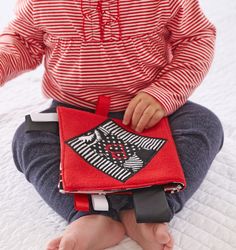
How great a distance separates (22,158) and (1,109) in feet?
0.83

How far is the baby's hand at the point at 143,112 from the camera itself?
28.3 inches

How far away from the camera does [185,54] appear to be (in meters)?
0.77

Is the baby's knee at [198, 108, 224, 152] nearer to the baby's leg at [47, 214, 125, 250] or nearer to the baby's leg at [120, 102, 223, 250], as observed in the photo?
the baby's leg at [120, 102, 223, 250]

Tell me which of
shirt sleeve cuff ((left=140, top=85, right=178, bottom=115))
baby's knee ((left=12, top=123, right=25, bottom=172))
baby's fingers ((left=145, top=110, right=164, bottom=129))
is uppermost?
shirt sleeve cuff ((left=140, top=85, right=178, bottom=115))

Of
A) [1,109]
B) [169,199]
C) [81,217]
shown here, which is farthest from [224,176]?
[1,109]

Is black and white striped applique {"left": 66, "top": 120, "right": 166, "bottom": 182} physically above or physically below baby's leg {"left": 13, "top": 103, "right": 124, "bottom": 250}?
above

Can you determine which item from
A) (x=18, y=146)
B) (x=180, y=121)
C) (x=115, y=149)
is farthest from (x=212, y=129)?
(x=18, y=146)

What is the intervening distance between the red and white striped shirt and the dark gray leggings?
0.05 metres

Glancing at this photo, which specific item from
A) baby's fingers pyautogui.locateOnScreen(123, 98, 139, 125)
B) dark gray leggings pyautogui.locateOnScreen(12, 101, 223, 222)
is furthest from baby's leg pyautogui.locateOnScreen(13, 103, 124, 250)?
baby's fingers pyautogui.locateOnScreen(123, 98, 139, 125)

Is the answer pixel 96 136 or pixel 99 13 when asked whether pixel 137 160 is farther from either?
pixel 99 13

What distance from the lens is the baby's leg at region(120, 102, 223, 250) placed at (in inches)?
24.0

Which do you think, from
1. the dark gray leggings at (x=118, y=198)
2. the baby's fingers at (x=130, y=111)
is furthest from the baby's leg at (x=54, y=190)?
the baby's fingers at (x=130, y=111)

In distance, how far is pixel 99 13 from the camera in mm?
726

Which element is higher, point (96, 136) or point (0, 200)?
point (96, 136)
